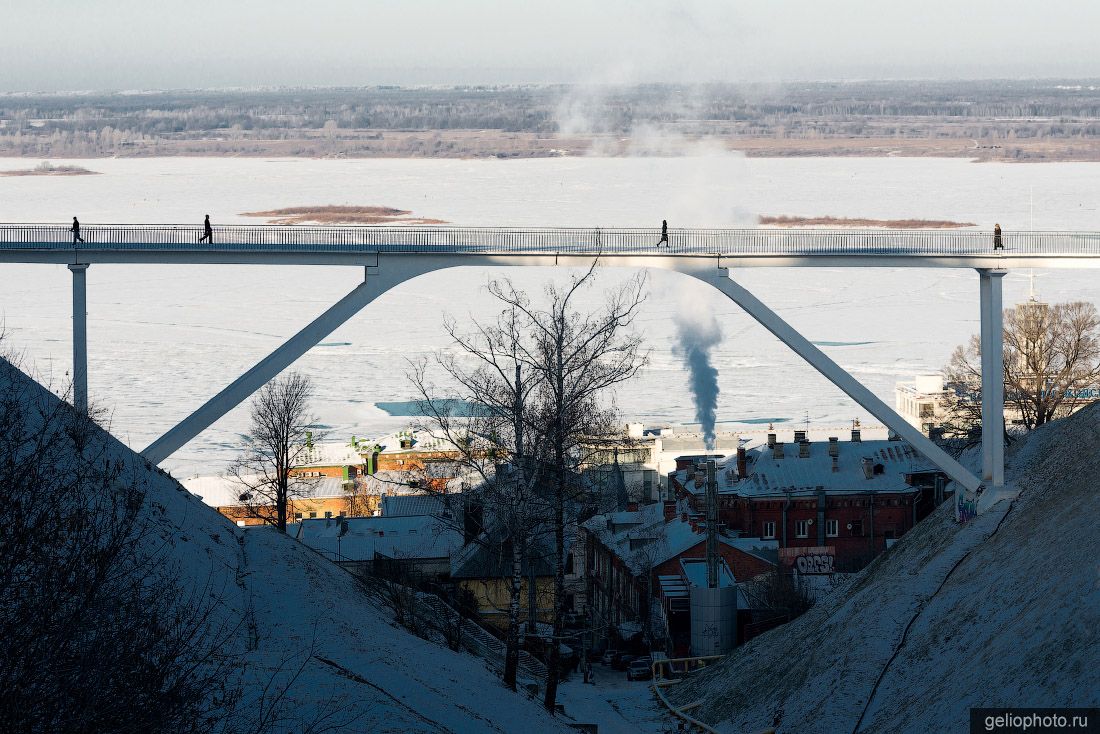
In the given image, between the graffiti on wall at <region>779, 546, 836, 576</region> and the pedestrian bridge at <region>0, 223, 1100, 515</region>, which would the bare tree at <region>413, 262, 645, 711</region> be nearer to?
the pedestrian bridge at <region>0, 223, 1100, 515</region>

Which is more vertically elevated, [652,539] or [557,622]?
[557,622]

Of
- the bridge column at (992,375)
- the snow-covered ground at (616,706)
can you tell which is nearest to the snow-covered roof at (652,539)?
the snow-covered ground at (616,706)

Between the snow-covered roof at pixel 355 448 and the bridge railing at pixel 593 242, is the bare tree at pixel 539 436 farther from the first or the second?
the snow-covered roof at pixel 355 448

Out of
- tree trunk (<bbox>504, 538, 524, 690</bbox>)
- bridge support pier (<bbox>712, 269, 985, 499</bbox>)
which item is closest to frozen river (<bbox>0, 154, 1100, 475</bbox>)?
tree trunk (<bbox>504, 538, 524, 690</bbox>)

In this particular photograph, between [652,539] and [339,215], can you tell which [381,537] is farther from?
[339,215]

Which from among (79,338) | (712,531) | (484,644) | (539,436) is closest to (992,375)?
(712,531)

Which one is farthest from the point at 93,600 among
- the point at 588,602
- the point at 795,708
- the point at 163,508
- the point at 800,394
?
the point at 800,394
